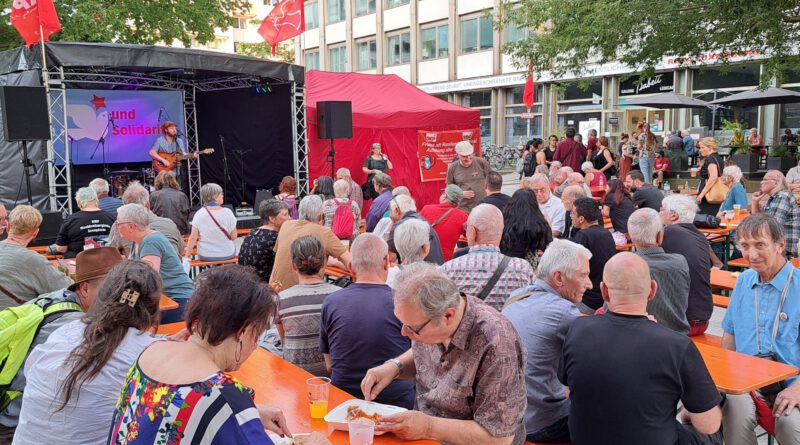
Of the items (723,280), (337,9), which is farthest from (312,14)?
(723,280)

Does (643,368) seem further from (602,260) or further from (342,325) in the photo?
(602,260)

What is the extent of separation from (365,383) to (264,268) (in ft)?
11.0

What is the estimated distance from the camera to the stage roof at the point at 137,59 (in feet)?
29.7

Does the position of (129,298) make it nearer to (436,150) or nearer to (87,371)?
(87,371)

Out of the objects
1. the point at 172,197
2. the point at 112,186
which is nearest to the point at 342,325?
the point at 172,197

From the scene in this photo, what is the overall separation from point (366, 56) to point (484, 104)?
8123 mm

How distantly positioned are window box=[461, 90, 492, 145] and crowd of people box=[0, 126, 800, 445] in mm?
24860

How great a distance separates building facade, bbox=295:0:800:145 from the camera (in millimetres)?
21156

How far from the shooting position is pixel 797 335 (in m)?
3.34

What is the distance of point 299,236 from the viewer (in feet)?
16.4

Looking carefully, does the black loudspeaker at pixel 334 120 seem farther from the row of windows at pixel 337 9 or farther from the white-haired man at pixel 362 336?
the row of windows at pixel 337 9

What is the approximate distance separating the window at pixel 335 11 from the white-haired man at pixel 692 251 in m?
32.9

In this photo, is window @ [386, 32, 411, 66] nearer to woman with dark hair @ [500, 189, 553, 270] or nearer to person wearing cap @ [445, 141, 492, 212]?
person wearing cap @ [445, 141, 492, 212]

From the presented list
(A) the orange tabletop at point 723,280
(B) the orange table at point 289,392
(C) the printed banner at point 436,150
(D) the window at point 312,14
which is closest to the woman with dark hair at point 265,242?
(B) the orange table at point 289,392
